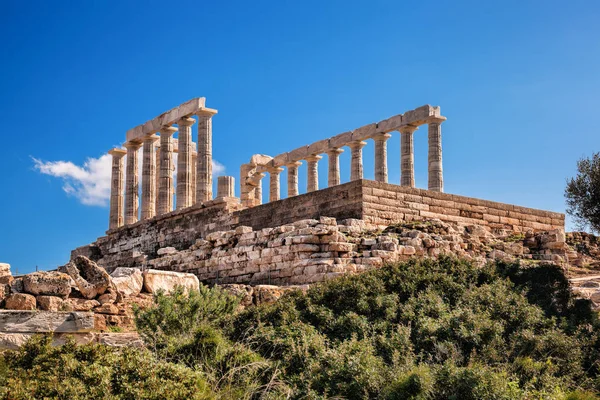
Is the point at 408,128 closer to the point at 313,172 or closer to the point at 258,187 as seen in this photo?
the point at 313,172

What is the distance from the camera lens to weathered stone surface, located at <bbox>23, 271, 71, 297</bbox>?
11812mm

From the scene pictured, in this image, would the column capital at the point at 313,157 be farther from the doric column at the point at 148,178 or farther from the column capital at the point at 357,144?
the doric column at the point at 148,178

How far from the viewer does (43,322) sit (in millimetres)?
10711

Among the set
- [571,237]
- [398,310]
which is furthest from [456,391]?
[571,237]

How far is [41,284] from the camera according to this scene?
1188 centimetres

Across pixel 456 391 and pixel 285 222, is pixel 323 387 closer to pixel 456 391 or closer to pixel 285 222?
pixel 456 391

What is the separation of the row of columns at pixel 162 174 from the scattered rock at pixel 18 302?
17.9 metres

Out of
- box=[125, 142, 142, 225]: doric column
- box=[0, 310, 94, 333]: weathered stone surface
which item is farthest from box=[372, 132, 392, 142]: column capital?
box=[0, 310, 94, 333]: weathered stone surface

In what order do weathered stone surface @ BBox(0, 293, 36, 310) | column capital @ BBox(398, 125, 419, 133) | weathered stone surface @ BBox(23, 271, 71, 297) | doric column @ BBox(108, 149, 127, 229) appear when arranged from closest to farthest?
1. weathered stone surface @ BBox(0, 293, 36, 310)
2. weathered stone surface @ BBox(23, 271, 71, 297)
3. column capital @ BBox(398, 125, 419, 133)
4. doric column @ BBox(108, 149, 127, 229)

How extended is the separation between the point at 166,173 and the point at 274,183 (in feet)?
25.8

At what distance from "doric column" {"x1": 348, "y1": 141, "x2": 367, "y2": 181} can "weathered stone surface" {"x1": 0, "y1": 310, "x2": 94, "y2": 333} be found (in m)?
24.5

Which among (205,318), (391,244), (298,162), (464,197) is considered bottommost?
(205,318)

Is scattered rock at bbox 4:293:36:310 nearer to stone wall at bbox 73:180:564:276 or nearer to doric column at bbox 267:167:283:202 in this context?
stone wall at bbox 73:180:564:276

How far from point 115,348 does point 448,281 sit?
581cm
